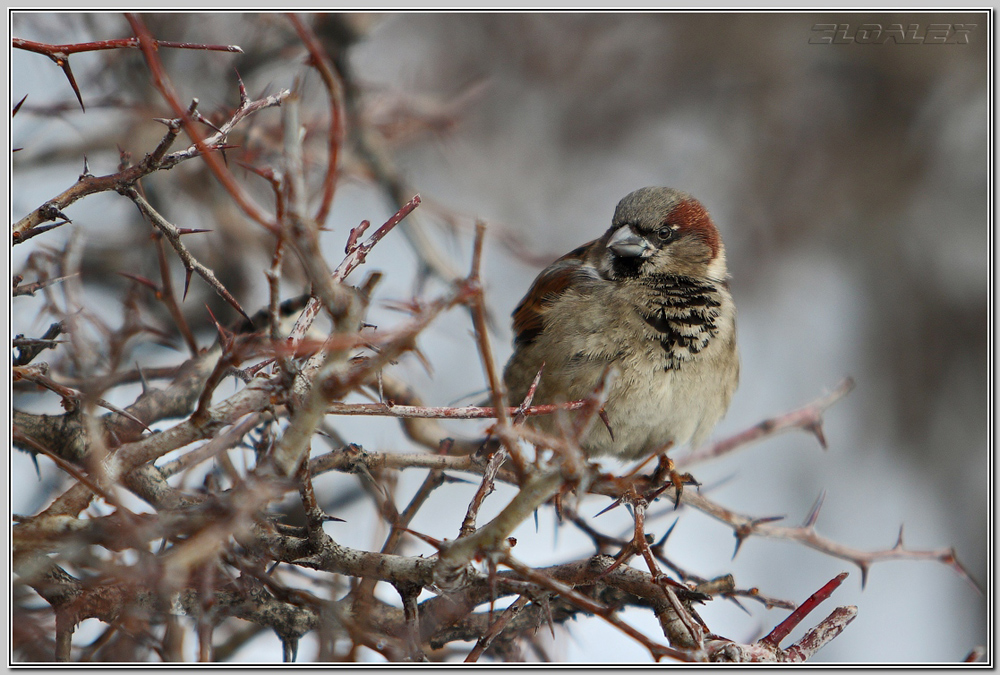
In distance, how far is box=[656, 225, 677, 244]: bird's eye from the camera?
393 cm

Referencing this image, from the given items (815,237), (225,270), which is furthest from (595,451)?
(815,237)

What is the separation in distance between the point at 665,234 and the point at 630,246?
0.22 metres

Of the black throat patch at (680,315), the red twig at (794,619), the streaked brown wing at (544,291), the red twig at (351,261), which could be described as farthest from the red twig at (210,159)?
the streaked brown wing at (544,291)

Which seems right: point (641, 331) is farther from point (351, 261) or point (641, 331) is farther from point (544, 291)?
point (351, 261)

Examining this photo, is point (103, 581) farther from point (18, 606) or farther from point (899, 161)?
point (899, 161)

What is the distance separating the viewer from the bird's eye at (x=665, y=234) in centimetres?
393

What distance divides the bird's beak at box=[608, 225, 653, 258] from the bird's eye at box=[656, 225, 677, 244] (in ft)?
0.29

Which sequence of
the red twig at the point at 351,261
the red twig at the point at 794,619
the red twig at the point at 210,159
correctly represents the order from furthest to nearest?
1. the red twig at the point at 794,619
2. the red twig at the point at 351,261
3. the red twig at the point at 210,159

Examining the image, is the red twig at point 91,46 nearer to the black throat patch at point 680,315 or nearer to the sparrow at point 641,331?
the sparrow at point 641,331

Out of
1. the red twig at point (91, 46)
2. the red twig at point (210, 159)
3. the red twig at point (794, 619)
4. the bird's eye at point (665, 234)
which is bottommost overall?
the red twig at point (794, 619)

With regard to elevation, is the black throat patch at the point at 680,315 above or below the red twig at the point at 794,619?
above

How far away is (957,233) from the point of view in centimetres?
700

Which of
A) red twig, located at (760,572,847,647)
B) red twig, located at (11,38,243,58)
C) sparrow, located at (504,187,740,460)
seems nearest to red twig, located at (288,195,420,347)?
red twig, located at (11,38,243,58)

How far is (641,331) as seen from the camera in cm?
357
